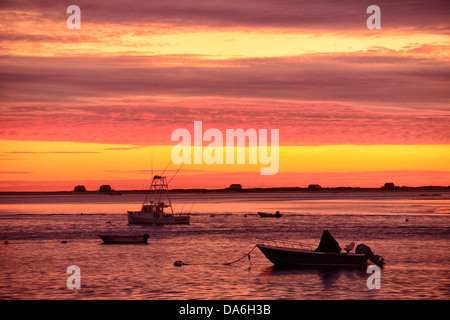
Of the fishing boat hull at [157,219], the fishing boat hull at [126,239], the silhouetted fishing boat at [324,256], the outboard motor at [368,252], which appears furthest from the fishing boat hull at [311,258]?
the fishing boat hull at [157,219]

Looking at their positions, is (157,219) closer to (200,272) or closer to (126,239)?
(126,239)

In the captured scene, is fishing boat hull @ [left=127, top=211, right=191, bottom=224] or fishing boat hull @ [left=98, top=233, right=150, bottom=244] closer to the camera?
fishing boat hull @ [left=98, top=233, right=150, bottom=244]

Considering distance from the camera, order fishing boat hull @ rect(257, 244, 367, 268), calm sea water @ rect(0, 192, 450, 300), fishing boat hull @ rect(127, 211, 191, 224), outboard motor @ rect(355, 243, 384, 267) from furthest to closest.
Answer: fishing boat hull @ rect(127, 211, 191, 224), outboard motor @ rect(355, 243, 384, 267), fishing boat hull @ rect(257, 244, 367, 268), calm sea water @ rect(0, 192, 450, 300)

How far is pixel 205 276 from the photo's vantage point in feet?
170

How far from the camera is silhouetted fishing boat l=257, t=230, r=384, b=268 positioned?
178 feet

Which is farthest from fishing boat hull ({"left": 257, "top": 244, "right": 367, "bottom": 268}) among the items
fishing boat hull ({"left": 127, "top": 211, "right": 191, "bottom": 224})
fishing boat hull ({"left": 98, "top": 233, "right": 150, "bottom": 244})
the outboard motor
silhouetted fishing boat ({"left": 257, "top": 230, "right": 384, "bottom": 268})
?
fishing boat hull ({"left": 127, "top": 211, "right": 191, "bottom": 224})

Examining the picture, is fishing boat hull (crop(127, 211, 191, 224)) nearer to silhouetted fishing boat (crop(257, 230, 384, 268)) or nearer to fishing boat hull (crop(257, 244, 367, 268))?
fishing boat hull (crop(257, 244, 367, 268))

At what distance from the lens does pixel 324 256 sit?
5428cm

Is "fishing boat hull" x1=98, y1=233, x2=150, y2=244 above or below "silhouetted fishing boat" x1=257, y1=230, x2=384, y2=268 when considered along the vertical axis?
below

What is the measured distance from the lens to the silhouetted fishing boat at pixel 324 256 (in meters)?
54.2

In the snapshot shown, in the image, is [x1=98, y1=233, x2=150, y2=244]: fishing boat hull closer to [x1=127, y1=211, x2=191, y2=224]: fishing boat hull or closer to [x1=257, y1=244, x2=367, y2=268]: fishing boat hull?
[x1=257, y1=244, x2=367, y2=268]: fishing boat hull

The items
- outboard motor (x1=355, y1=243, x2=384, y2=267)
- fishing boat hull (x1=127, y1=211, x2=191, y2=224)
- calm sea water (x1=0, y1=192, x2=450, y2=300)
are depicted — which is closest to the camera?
calm sea water (x1=0, y1=192, x2=450, y2=300)

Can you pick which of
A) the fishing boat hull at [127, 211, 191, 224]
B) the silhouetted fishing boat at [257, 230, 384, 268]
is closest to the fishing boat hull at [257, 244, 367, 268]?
the silhouetted fishing boat at [257, 230, 384, 268]
